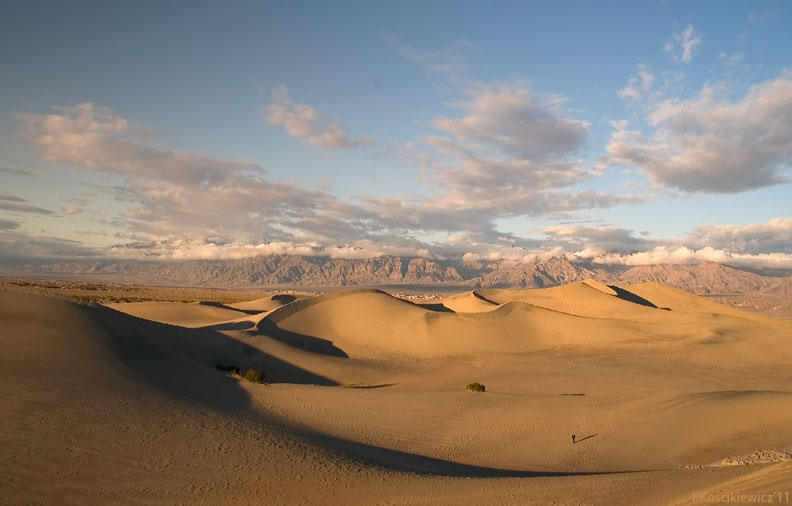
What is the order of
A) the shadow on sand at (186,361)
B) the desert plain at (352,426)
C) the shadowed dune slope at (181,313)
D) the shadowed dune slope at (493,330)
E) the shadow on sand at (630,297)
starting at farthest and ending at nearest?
the shadow on sand at (630,297)
the shadowed dune slope at (181,313)
the shadowed dune slope at (493,330)
the shadow on sand at (186,361)
the desert plain at (352,426)

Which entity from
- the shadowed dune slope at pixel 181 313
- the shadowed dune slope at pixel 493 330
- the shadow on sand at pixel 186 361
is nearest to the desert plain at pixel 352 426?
the shadow on sand at pixel 186 361

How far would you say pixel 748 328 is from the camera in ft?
143

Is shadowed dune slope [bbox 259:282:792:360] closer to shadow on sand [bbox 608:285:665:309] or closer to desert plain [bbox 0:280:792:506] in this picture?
desert plain [bbox 0:280:792:506]

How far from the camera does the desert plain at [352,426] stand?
915 centimetres

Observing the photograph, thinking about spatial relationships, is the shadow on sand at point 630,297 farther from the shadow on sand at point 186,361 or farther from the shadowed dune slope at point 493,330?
the shadow on sand at point 186,361

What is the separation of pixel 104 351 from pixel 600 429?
56.3 ft

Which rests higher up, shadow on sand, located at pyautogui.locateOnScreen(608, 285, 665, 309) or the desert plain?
shadow on sand, located at pyautogui.locateOnScreen(608, 285, 665, 309)

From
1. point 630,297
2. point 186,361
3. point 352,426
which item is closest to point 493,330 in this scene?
point 186,361

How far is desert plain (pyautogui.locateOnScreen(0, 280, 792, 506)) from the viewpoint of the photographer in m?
9.15

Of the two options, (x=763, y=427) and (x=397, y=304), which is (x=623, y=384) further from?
(x=397, y=304)

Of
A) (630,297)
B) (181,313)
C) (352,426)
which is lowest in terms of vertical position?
(352,426)

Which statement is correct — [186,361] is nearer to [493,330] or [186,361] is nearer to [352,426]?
[352,426]

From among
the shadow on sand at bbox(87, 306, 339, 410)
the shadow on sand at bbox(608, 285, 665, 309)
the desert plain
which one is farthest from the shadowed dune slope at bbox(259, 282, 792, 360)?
the shadow on sand at bbox(608, 285, 665, 309)

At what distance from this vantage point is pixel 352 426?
15398mm
